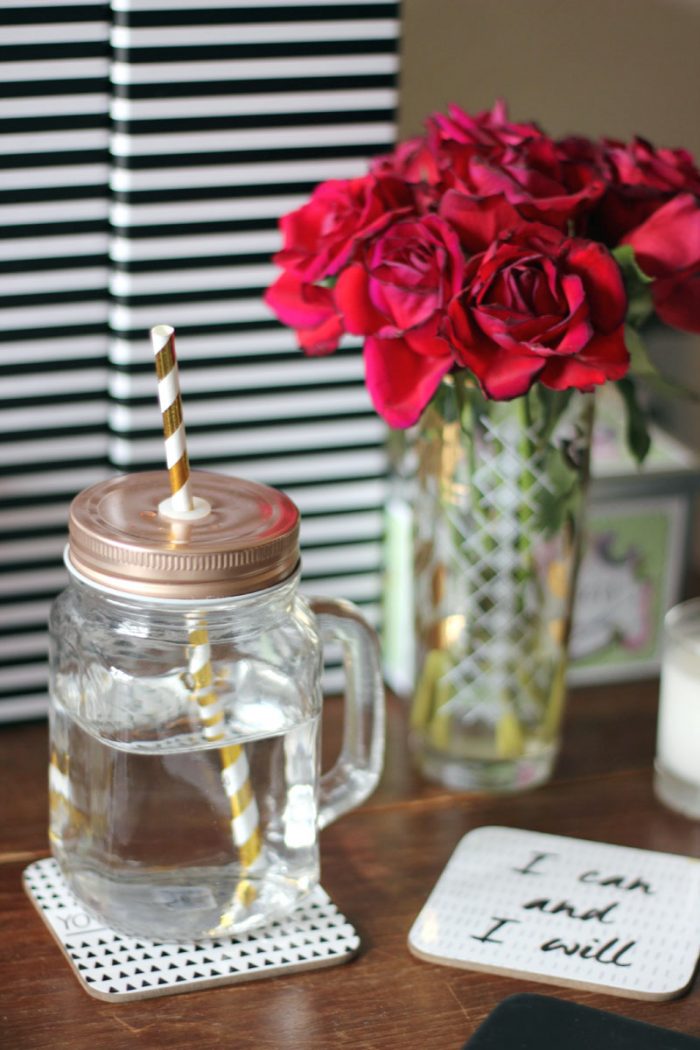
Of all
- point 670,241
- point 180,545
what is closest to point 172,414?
point 180,545

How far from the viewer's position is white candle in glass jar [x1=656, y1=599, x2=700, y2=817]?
2.62ft

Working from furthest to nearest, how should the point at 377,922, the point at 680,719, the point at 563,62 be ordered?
the point at 563,62
the point at 680,719
the point at 377,922

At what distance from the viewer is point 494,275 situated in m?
0.67

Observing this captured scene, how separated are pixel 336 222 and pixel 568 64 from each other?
16.2 inches

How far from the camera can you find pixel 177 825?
2.18ft

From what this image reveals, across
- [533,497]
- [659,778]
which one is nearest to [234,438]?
[533,497]

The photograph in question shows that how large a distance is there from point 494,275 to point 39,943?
1.26ft

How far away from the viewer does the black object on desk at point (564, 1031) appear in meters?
0.59

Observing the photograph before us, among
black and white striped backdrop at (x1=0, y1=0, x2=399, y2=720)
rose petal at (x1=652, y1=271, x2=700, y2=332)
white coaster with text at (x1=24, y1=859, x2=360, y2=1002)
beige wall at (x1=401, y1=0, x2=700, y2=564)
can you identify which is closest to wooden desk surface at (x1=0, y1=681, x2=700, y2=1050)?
white coaster with text at (x1=24, y1=859, x2=360, y2=1002)

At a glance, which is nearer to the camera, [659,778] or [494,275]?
[494,275]

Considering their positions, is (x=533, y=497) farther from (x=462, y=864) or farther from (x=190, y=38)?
(x=190, y=38)

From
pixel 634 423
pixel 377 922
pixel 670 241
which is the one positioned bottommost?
pixel 377 922

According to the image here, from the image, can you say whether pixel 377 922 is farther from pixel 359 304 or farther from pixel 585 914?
pixel 359 304

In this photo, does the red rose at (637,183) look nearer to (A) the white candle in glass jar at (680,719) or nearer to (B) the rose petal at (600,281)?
(B) the rose petal at (600,281)
